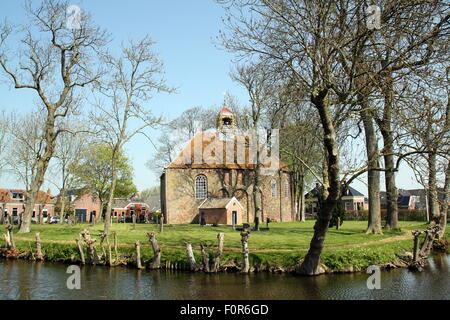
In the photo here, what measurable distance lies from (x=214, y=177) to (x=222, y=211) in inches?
202

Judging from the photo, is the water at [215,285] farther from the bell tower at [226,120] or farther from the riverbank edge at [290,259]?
the bell tower at [226,120]

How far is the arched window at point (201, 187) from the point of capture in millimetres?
43406

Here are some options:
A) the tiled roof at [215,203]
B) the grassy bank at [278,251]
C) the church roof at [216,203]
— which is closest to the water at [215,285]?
the grassy bank at [278,251]

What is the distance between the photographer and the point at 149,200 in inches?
3027

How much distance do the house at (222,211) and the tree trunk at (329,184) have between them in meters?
24.8

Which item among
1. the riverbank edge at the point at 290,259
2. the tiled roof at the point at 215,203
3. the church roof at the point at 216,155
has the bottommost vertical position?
the riverbank edge at the point at 290,259

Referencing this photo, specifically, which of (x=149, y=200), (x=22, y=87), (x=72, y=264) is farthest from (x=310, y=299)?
(x=149, y=200)

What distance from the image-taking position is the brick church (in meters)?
42.1

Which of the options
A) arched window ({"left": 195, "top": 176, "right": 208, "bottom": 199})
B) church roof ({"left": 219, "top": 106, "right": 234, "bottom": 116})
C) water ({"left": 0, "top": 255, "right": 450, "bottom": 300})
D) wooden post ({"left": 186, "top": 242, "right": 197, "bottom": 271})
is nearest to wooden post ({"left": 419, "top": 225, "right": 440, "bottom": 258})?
water ({"left": 0, "top": 255, "right": 450, "bottom": 300})

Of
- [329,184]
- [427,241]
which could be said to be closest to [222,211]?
[427,241]

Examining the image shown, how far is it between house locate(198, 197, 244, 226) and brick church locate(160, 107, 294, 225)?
17 cm

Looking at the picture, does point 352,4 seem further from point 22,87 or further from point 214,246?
point 22,87

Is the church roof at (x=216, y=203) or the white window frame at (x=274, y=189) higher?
the white window frame at (x=274, y=189)

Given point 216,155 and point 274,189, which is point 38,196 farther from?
point 274,189
